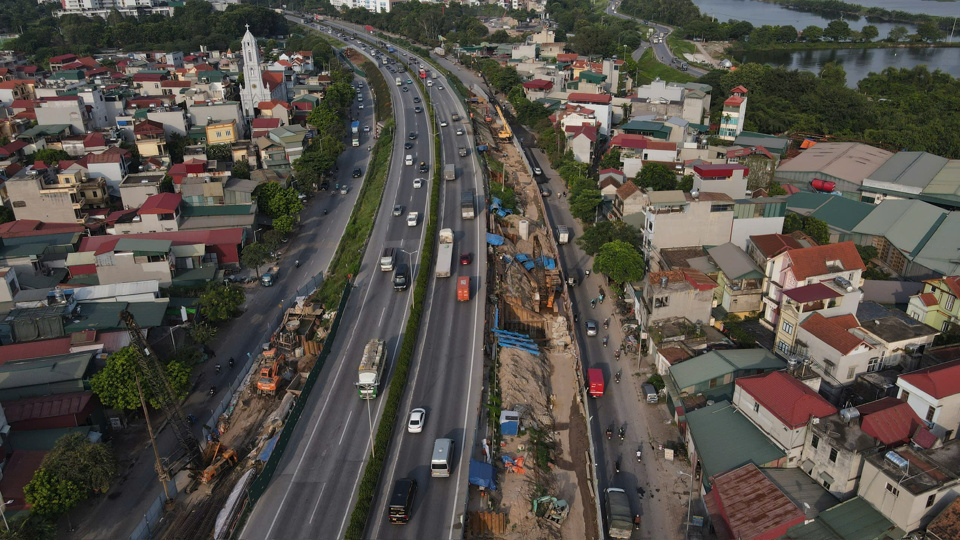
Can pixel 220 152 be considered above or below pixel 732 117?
below

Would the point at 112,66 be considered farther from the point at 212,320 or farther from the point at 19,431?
the point at 19,431

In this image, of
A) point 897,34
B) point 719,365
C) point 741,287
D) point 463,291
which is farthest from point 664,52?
point 719,365

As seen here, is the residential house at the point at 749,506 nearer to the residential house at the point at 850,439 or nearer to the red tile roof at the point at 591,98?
the residential house at the point at 850,439

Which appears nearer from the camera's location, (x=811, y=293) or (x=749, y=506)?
(x=749, y=506)

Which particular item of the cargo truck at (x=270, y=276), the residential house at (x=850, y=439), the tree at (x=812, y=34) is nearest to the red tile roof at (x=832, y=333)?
the residential house at (x=850, y=439)

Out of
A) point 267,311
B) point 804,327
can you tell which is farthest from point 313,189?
point 804,327

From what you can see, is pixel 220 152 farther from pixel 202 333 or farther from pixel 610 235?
pixel 610 235
